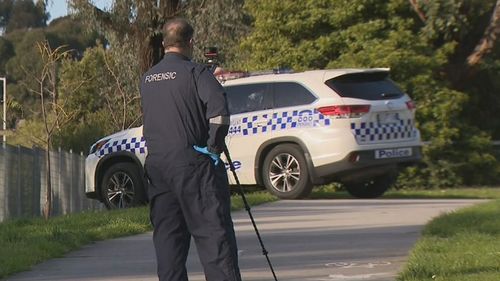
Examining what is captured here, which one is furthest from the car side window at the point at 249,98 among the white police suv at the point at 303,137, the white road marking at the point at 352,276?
the white road marking at the point at 352,276

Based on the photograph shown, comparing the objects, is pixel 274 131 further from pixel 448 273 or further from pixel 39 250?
pixel 448 273

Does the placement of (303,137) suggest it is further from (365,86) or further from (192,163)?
(192,163)

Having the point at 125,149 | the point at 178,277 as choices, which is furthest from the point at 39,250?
the point at 125,149

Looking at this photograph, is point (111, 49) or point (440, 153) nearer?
point (440, 153)

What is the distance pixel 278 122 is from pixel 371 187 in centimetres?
212

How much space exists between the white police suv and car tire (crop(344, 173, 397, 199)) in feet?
2.32

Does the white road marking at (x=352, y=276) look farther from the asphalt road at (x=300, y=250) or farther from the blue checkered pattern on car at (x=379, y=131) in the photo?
the blue checkered pattern on car at (x=379, y=131)

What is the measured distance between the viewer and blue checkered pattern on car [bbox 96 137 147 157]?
49.0 feet

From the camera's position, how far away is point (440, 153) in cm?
2220

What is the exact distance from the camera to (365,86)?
47.7 ft

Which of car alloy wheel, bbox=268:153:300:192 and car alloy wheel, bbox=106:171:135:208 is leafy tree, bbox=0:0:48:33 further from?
car alloy wheel, bbox=268:153:300:192

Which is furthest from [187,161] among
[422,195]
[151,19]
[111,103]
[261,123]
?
[111,103]

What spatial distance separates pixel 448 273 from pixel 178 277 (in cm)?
208

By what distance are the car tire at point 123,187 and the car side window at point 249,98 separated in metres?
1.56
